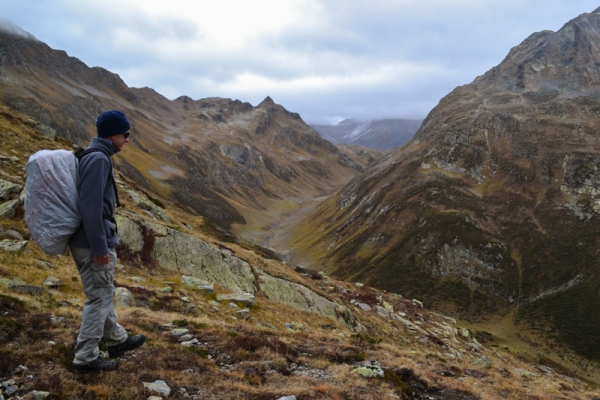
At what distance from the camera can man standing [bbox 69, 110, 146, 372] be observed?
6.73 m

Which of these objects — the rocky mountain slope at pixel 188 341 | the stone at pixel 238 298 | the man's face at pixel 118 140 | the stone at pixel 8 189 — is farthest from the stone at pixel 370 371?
the stone at pixel 8 189

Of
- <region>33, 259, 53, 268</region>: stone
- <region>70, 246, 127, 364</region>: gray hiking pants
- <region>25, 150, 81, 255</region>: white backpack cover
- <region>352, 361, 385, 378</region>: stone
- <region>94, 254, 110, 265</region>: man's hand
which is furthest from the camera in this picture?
<region>33, 259, 53, 268</region>: stone

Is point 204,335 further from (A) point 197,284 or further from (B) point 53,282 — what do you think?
(A) point 197,284

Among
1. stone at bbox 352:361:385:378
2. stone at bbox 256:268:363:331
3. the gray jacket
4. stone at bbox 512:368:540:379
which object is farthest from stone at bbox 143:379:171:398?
stone at bbox 512:368:540:379

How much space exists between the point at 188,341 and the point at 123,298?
488 cm

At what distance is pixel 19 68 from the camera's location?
175 meters

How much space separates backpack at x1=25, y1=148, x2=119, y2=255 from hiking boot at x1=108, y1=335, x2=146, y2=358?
9.94 feet

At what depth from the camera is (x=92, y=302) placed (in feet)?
23.7

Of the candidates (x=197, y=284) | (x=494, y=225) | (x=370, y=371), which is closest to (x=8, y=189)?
(x=197, y=284)

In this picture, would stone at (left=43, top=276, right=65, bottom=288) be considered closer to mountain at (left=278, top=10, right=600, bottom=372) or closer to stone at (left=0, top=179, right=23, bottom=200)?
stone at (left=0, top=179, right=23, bottom=200)

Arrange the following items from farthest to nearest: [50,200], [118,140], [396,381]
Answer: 1. [396,381]
2. [118,140]
3. [50,200]

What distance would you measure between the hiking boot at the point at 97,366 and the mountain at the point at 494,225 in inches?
3741

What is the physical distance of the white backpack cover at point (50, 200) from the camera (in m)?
6.41

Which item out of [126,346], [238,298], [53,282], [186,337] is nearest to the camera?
[126,346]
